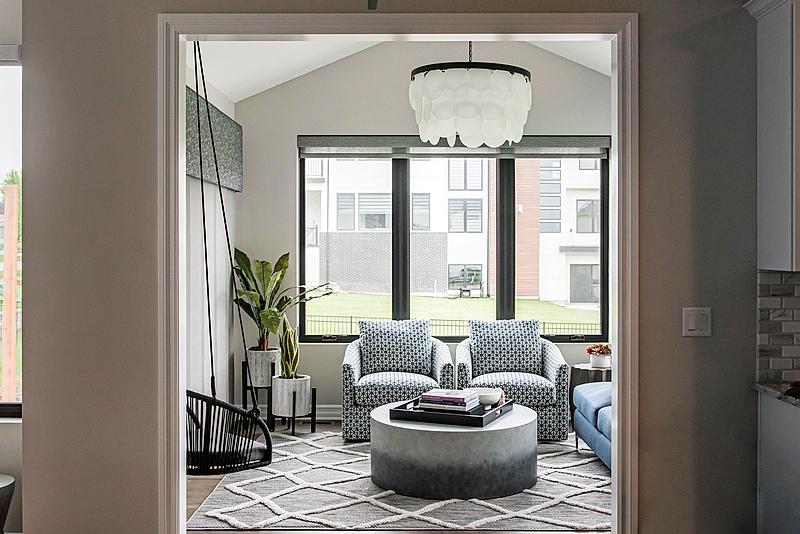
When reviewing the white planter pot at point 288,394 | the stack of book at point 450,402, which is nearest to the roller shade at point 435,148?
the white planter pot at point 288,394

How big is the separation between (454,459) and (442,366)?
1384 mm

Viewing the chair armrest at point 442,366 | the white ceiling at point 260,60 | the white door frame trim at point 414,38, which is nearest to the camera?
the white door frame trim at point 414,38

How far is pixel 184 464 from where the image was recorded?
2.64 meters

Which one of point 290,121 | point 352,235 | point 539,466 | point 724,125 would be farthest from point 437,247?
point 724,125

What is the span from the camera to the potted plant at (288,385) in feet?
18.2

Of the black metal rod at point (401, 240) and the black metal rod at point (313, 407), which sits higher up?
the black metal rod at point (401, 240)

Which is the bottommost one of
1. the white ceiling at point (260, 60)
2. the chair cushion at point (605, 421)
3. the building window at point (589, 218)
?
the chair cushion at point (605, 421)

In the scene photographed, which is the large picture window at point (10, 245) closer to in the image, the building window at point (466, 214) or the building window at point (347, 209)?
the building window at point (347, 209)

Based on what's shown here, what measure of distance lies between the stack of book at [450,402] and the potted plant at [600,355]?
62.6 inches

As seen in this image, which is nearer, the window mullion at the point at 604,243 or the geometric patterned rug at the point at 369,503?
the geometric patterned rug at the point at 369,503

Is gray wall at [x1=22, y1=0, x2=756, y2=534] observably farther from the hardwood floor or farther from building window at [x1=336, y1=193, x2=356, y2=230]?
building window at [x1=336, y1=193, x2=356, y2=230]

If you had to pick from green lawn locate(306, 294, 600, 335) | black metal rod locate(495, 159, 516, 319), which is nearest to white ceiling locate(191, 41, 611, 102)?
black metal rod locate(495, 159, 516, 319)

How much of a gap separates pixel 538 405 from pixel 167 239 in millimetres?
3406

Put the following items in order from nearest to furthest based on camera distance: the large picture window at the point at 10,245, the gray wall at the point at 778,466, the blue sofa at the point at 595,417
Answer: the gray wall at the point at 778,466 → the large picture window at the point at 10,245 → the blue sofa at the point at 595,417
